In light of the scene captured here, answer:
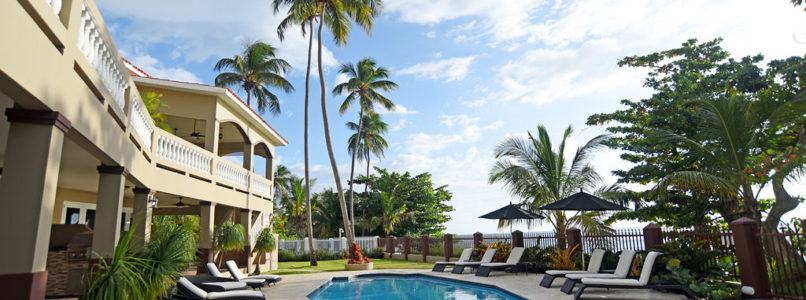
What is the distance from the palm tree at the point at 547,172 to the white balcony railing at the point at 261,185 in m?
8.96

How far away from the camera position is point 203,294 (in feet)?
25.6

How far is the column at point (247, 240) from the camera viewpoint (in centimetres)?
1593

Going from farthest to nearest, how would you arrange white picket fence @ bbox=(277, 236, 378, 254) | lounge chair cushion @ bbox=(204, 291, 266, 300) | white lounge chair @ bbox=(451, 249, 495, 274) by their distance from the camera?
white picket fence @ bbox=(277, 236, 378, 254), white lounge chair @ bbox=(451, 249, 495, 274), lounge chair cushion @ bbox=(204, 291, 266, 300)

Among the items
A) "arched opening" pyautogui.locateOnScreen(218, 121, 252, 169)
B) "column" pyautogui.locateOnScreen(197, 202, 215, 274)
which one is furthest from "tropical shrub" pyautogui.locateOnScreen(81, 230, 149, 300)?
"arched opening" pyautogui.locateOnScreen(218, 121, 252, 169)

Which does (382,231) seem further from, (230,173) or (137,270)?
(137,270)

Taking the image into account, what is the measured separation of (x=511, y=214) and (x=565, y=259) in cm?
310

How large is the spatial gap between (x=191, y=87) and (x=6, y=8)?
9827 millimetres

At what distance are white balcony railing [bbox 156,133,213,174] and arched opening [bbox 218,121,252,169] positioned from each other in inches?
89.3

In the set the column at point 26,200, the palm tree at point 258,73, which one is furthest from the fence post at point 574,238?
the palm tree at point 258,73

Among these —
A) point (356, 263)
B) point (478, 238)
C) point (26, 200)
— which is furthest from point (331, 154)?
point (26, 200)

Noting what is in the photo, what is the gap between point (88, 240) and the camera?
9.55 meters

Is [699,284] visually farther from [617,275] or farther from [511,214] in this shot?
[511,214]

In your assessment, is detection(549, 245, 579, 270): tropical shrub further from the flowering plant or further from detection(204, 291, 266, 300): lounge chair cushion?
detection(204, 291, 266, 300): lounge chair cushion

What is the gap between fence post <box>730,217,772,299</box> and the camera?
315 inches
